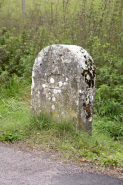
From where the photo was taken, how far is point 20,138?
429cm

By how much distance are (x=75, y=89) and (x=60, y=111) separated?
19.9 inches

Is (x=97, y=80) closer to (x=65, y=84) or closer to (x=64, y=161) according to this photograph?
(x=65, y=84)

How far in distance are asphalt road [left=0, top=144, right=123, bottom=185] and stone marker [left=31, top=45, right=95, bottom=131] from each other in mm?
1011

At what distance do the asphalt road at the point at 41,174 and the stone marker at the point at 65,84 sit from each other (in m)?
1.01

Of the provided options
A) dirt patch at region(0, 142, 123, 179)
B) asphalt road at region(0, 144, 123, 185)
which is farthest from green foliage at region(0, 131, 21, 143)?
asphalt road at region(0, 144, 123, 185)

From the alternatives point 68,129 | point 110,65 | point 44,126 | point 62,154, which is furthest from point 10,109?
point 110,65

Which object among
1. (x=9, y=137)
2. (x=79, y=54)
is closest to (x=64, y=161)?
(x=9, y=137)

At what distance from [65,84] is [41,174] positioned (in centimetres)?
164

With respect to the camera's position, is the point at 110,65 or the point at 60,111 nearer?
the point at 60,111

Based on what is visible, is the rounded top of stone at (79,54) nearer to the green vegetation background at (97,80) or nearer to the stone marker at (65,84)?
the stone marker at (65,84)

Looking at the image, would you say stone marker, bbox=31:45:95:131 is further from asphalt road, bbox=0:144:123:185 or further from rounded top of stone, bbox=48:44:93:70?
asphalt road, bbox=0:144:123:185

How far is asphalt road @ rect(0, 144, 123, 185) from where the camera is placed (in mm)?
3060

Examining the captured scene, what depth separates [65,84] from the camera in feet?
14.1

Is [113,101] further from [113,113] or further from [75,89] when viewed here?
[75,89]
